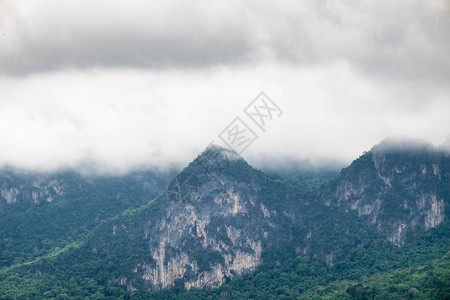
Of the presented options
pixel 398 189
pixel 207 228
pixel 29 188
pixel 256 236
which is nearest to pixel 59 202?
pixel 29 188

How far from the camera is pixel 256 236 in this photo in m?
119

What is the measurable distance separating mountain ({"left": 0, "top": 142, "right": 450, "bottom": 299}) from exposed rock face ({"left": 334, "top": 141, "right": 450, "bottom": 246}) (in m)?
0.14

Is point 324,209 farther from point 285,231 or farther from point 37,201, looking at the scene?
point 37,201

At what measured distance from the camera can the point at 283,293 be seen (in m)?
108

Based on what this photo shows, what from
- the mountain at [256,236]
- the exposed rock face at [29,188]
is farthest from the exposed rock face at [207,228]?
the exposed rock face at [29,188]

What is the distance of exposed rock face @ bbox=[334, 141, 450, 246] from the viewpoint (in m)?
115

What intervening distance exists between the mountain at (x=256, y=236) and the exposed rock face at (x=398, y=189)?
0.14 metres

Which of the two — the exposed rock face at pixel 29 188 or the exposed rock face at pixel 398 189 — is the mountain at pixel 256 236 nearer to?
the exposed rock face at pixel 398 189

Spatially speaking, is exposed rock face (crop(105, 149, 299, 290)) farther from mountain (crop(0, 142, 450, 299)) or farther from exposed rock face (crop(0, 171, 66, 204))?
exposed rock face (crop(0, 171, 66, 204))

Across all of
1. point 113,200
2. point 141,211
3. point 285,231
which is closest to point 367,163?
point 285,231

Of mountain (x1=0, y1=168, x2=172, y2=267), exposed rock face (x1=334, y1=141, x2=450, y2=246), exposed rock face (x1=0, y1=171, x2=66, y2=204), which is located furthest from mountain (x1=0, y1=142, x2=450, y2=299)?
exposed rock face (x1=0, y1=171, x2=66, y2=204)

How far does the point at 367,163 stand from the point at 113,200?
5177cm

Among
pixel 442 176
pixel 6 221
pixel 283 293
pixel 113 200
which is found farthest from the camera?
pixel 113 200

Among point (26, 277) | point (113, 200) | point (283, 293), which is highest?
point (113, 200)
